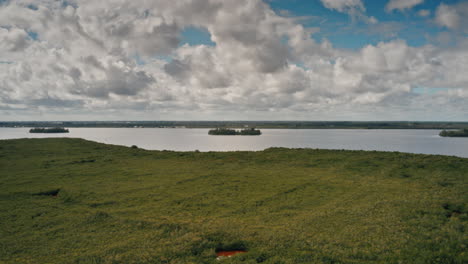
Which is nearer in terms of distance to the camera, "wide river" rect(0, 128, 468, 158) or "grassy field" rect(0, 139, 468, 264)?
"grassy field" rect(0, 139, 468, 264)

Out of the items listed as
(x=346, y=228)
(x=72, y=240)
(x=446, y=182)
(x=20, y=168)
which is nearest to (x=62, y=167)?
(x=20, y=168)

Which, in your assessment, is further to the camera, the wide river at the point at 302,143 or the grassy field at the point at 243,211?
the wide river at the point at 302,143

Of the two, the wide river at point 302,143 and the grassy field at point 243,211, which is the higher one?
the grassy field at point 243,211

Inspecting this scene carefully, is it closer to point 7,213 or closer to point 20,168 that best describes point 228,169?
point 7,213

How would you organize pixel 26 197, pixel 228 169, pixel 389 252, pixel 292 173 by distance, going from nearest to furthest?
pixel 389 252, pixel 26 197, pixel 292 173, pixel 228 169

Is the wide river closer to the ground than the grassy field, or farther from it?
closer to the ground

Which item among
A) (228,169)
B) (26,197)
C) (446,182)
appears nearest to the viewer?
(26,197)

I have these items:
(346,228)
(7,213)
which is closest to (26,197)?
(7,213)

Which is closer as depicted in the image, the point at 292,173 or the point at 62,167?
the point at 292,173
